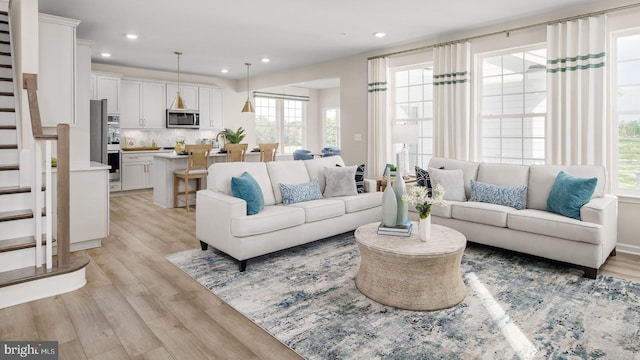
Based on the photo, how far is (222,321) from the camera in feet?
8.31

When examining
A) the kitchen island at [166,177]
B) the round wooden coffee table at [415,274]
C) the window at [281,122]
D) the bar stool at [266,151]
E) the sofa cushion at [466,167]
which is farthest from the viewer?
the window at [281,122]

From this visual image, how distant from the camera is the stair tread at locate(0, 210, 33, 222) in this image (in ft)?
10.2

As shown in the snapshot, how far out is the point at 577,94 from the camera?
14.0ft

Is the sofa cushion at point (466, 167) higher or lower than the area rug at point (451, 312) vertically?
higher

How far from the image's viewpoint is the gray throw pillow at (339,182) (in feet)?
15.2

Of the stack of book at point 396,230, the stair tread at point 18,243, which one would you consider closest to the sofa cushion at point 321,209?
the stack of book at point 396,230

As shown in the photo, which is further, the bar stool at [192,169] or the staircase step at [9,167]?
the bar stool at [192,169]

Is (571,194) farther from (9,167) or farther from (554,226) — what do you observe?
(9,167)

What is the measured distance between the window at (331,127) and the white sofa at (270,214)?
259 inches

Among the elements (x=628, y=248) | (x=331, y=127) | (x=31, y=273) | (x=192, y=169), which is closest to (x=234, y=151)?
(x=192, y=169)

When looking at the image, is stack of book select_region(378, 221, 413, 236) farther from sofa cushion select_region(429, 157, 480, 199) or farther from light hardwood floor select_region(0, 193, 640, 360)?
sofa cushion select_region(429, 157, 480, 199)

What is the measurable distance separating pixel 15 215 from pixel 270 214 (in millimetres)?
2103

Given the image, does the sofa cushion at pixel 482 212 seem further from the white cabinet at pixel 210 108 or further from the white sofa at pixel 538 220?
the white cabinet at pixel 210 108

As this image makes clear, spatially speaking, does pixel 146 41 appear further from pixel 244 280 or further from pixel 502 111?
pixel 502 111
